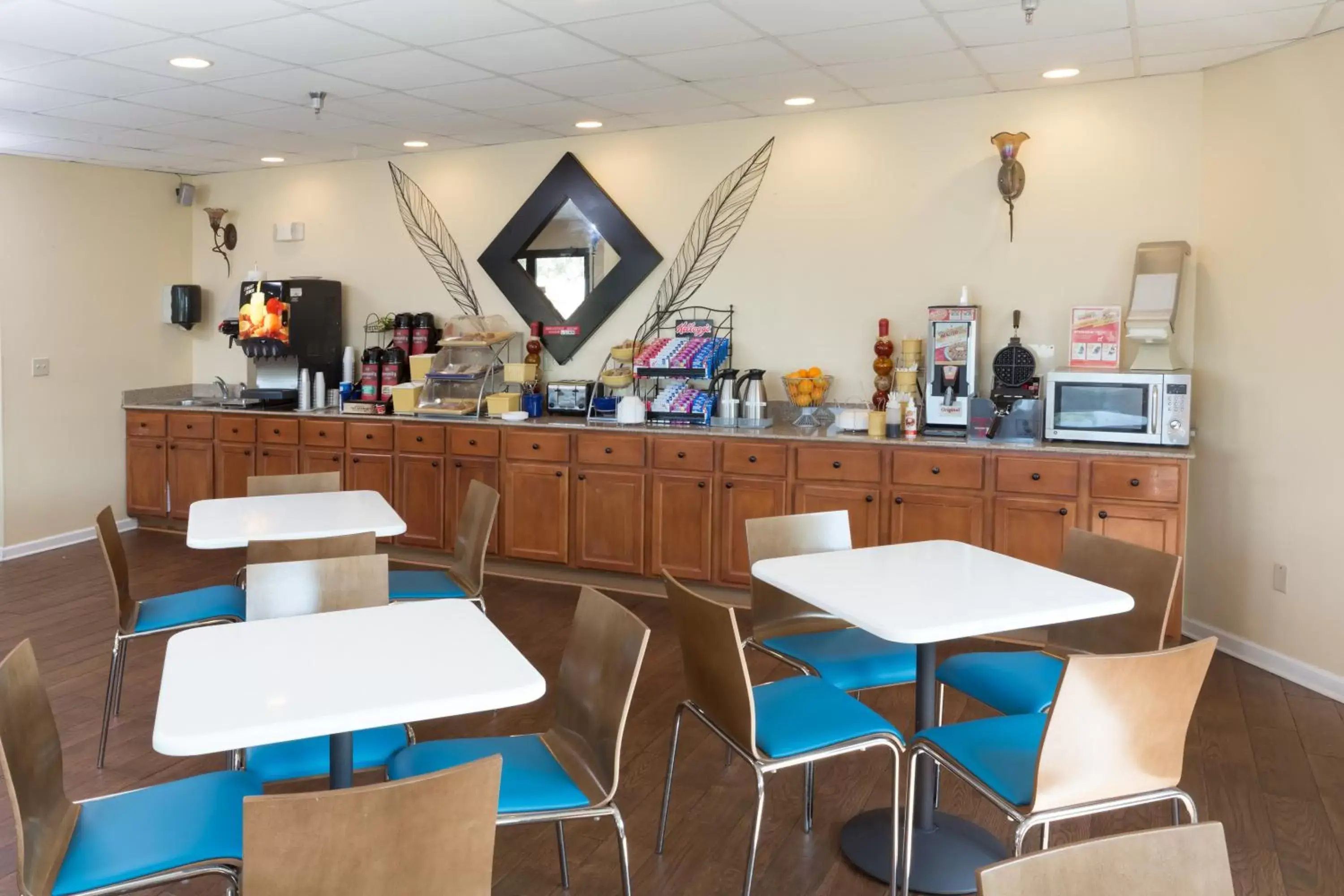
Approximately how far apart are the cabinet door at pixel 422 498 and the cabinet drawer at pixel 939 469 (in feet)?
9.04

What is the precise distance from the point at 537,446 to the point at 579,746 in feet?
11.5

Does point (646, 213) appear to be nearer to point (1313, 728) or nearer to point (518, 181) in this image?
point (518, 181)

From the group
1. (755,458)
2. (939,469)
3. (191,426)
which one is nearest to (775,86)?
(755,458)

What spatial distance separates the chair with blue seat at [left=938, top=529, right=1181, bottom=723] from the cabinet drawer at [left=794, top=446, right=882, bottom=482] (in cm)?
174

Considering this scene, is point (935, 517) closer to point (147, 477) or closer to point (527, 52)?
point (527, 52)

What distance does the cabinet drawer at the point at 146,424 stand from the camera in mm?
7078

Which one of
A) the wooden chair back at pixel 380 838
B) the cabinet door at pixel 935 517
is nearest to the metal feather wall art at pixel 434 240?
the cabinet door at pixel 935 517

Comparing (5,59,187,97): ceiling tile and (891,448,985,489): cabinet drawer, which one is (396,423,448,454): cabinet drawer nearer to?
(5,59,187,97): ceiling tile

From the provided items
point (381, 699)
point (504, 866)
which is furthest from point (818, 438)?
point (381, 699)

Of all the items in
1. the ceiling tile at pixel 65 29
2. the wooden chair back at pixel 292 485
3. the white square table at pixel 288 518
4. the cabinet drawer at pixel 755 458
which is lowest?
the white square table at pixel 288 518

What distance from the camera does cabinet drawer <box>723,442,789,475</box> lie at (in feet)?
16.9

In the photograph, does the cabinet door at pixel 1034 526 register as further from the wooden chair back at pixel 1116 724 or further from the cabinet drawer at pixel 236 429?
the cabinet drawer at pixel 236 429

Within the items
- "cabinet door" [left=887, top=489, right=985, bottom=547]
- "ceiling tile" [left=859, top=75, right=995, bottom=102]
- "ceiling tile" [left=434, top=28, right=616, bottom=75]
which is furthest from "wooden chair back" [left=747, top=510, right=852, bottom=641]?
"ceiling tile" [left=859, top=75, right=995, bottom=102]

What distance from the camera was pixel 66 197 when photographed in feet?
22.5
